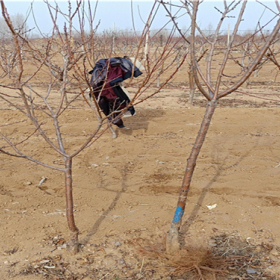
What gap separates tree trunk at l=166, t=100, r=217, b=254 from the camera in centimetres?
205

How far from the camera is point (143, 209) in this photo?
122 inches

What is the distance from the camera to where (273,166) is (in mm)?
4148

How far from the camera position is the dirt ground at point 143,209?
229 centimetres

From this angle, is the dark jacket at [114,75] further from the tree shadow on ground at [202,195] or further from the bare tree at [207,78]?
the bare tree at [207,78]

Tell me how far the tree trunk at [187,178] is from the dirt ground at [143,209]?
13 centimetres

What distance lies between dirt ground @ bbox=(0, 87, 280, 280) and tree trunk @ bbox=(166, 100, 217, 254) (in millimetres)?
134

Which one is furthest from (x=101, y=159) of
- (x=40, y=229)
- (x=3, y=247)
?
(x=3, y=247)

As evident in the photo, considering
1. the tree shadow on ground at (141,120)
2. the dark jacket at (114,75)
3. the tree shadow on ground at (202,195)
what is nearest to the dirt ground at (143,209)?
the tree shadow on ground at (202,195)

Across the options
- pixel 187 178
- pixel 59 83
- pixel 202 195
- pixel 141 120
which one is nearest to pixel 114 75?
pixel 59 83

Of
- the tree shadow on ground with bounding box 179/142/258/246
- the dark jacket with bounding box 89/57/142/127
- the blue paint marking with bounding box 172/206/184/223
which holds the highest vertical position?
the dark jacket with bounding box 89/57/142/127

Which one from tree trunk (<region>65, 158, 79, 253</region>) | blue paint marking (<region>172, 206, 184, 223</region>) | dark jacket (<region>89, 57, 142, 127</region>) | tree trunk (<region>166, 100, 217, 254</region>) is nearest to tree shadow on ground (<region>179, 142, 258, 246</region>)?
tree trunk (<region>166, 100, 217, 254</region>)

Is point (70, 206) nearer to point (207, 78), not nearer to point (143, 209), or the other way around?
point (143, 209)

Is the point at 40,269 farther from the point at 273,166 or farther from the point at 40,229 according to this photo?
the point at 273,166

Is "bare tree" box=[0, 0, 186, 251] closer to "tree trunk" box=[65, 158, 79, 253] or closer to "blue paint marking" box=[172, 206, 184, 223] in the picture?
"tree trunk" box=[65, 158, 79, 253]
